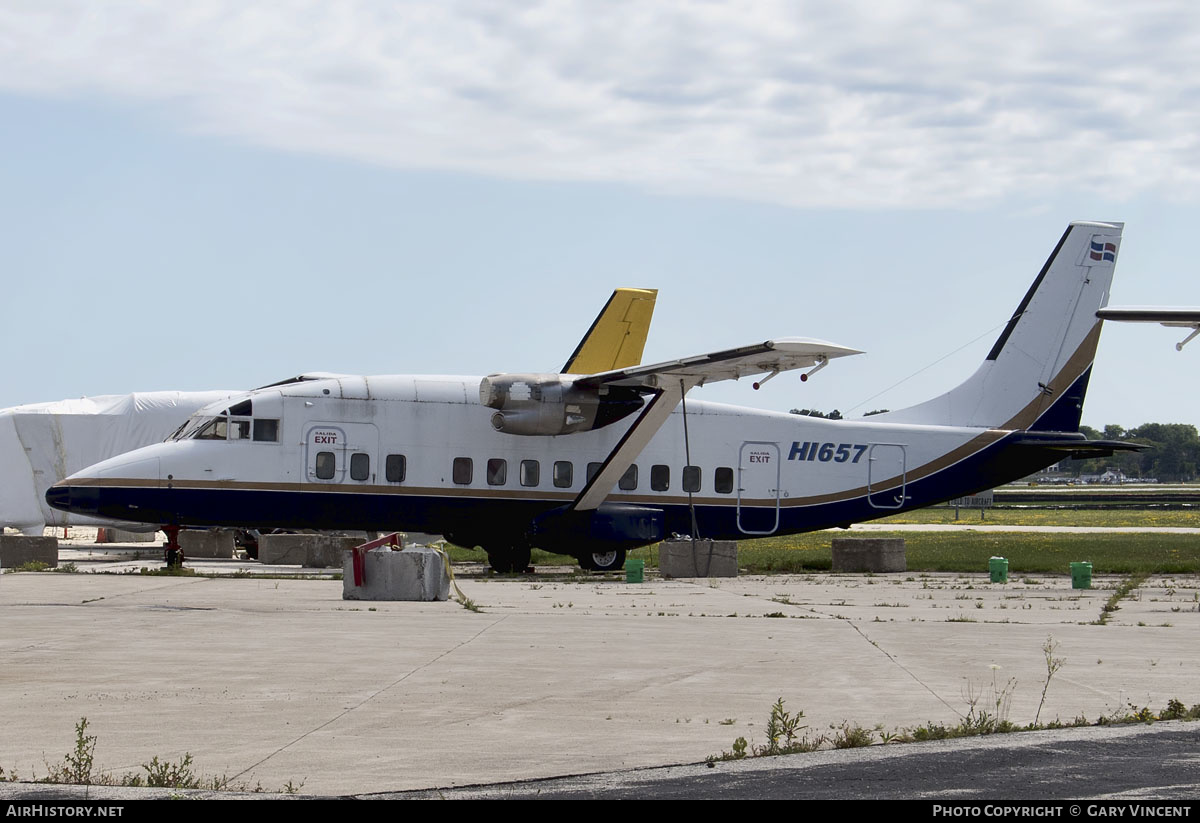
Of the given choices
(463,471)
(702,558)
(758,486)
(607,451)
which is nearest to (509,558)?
(463,471)

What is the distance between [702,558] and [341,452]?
7.64m

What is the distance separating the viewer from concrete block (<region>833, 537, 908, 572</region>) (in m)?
28.7

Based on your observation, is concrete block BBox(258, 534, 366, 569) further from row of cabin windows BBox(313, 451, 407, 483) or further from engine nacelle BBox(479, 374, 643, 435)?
engine nacelle BBox(479, 374, 643, 435)

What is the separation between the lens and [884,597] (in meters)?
21.0

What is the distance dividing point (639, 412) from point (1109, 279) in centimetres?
1182

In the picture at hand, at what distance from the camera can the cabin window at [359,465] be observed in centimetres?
2656

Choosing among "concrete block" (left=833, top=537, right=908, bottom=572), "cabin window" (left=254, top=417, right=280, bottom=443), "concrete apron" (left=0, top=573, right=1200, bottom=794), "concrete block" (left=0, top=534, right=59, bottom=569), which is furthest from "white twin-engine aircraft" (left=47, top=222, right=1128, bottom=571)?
"concrete apron" (left=0, top=573, right=1200, bottom=794)

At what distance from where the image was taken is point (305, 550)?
1196 inches

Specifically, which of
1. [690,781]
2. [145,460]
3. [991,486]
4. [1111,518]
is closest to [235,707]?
[690,781]

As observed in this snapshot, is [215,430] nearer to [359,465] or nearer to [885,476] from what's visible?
[359,465]

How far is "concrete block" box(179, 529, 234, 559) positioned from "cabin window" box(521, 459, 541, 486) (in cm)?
1220

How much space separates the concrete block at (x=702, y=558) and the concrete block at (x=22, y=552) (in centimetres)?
1256

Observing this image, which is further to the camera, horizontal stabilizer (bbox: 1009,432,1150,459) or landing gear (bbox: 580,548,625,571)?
horizontal stabilizer (bbox: 1009,432,1150,459)

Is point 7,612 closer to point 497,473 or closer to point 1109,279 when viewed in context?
point 497,473
